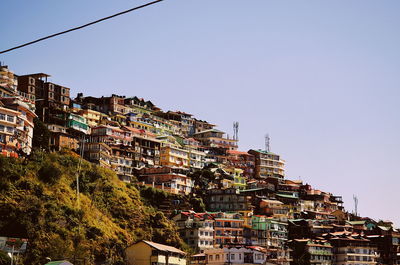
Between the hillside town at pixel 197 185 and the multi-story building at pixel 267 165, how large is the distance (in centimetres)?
993

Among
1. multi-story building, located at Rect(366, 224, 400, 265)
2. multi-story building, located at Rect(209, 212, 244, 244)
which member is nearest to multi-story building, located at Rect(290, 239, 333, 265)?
multi-story building, located at Rect(209, 212, 244, 244)

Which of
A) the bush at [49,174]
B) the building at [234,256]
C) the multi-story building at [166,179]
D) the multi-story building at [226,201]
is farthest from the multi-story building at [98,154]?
the building at [234,256]

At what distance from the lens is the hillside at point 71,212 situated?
196 feet

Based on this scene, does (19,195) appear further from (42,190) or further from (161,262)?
(161,262)

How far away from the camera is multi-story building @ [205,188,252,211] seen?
323 feet

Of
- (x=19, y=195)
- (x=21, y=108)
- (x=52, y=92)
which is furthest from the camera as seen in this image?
(x=52, y=92)

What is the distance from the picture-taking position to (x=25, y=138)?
76.2 m

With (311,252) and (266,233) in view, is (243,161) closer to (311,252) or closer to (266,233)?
(266,233)

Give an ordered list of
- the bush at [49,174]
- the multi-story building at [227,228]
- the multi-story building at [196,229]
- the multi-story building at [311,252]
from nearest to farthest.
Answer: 1. the bush at [49,174]
2. the multi-story building at [196,229]
3. the multi-story building at [227,228]
4. the multi-story building at [311,252]

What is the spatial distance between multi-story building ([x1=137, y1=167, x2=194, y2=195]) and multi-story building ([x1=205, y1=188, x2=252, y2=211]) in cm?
405

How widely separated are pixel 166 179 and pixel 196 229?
13511 millimetres

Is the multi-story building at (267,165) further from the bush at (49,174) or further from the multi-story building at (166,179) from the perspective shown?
the bush at (49,174)

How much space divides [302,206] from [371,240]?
49.8ft

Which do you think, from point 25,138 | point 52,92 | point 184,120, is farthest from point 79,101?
point 25,138
